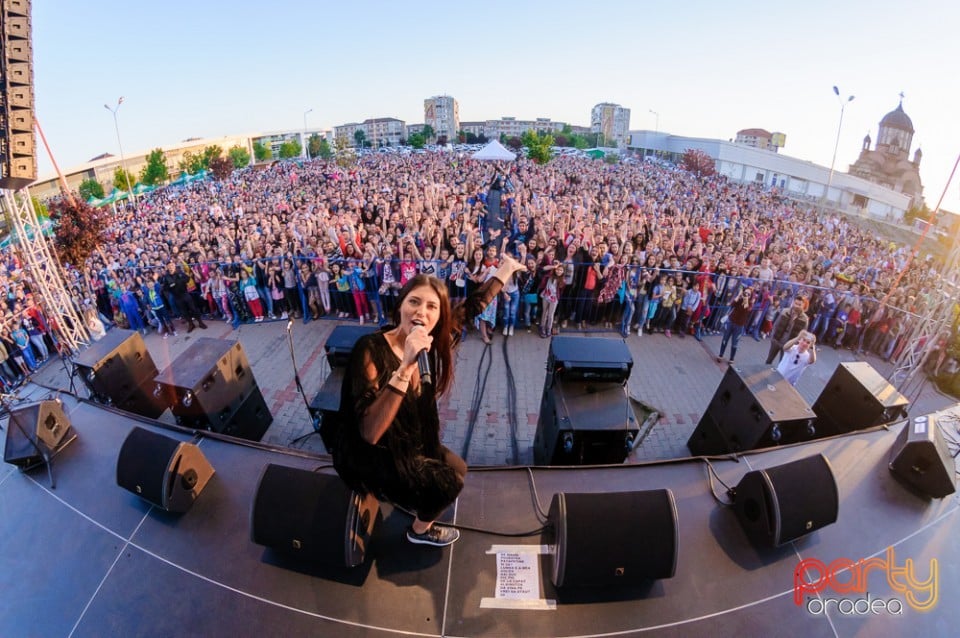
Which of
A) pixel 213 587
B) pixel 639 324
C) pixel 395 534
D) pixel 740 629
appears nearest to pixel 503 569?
pixel 395 534

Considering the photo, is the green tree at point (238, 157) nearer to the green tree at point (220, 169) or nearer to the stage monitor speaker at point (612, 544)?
the green tree at point (220, 169)

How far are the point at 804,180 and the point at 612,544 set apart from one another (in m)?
60.0

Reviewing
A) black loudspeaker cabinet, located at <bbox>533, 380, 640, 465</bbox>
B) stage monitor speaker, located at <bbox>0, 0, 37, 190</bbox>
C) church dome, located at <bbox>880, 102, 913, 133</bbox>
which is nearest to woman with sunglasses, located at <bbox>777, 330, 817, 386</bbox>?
black loudspeaker cabinet, located at <bbox>533, 380, 640, 465</bbox>

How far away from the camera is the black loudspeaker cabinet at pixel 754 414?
157 inches

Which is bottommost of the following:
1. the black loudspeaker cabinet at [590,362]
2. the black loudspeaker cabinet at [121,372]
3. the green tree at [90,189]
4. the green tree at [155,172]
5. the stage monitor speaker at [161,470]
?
the green tree at [90,189]

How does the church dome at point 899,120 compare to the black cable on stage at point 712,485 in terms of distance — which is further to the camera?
the church dome at point 899,120

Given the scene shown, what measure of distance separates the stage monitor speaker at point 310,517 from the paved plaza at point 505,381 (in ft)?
8.56

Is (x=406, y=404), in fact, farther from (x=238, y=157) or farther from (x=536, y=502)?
(x=238, y=157)

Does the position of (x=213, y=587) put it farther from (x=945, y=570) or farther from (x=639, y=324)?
(x=639, y=324)

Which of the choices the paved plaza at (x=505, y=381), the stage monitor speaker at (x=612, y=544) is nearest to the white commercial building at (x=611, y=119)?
the paved plaza at (x=505, y=381)

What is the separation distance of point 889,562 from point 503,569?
9.07 feet

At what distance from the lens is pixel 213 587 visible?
2656mm

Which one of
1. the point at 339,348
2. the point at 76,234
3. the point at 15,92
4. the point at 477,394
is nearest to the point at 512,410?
the point at 477,394

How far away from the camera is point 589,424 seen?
12.6ft
